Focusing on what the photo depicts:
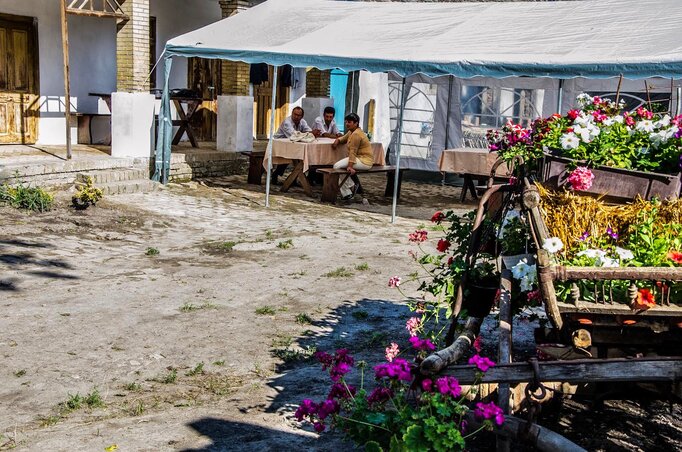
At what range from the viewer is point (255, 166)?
49.7 feet

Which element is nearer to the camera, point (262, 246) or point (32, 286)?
point (32, 286)

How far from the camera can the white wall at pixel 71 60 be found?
15039mm

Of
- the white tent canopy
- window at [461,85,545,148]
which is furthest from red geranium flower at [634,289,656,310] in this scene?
window at [461,85,545,148]

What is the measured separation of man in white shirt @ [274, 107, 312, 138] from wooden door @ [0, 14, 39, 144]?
14.3 ft

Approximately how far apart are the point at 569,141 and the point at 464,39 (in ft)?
24.9

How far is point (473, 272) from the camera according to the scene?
4777mm

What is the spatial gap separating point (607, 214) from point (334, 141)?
10.1 m

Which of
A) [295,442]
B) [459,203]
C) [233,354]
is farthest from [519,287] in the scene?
[459,203]

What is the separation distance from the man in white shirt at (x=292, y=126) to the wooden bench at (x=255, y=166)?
1.95ft

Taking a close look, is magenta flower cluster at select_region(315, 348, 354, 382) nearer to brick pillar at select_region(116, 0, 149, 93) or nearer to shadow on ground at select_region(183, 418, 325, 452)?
shadow on ground at select_region(183, 418, 325, 452)

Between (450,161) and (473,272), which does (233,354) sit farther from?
(450,161)

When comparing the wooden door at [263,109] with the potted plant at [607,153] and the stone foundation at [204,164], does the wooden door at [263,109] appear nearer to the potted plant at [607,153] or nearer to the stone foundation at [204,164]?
the stone foundation at [204,164]

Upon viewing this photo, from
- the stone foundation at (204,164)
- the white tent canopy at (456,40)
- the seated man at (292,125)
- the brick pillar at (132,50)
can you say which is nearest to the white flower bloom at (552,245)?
the white tent canopy at (456,40)

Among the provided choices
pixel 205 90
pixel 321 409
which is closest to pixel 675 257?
pixel 321 409
